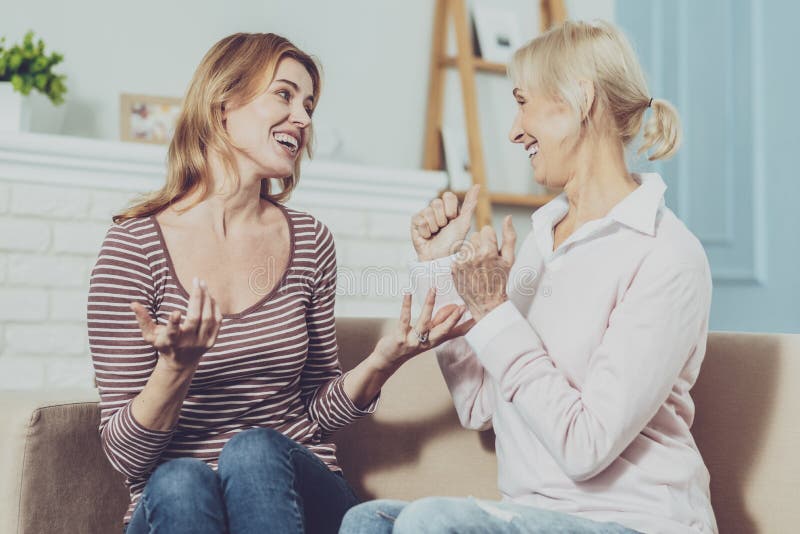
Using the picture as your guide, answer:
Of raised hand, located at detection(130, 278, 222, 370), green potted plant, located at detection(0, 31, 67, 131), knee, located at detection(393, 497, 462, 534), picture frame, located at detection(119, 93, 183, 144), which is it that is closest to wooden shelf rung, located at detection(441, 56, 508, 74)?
picture frame, located at detection(119, 93, 183, 144)

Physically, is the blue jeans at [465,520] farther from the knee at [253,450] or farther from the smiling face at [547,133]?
the smiling face at [547,133]

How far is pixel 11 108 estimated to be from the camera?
2.76 meters

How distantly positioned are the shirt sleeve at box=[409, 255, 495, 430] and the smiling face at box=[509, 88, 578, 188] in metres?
0.25

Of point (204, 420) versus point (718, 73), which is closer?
point (204, 420)

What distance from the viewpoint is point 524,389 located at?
1231mm

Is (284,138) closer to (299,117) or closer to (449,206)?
(299,117)

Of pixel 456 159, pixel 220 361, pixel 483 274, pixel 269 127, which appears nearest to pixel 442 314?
pixel 483 274

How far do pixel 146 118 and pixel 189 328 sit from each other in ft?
7.00

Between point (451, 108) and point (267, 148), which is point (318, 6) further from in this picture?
point (267, 148)

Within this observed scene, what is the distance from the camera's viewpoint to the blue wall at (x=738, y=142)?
2820 mm

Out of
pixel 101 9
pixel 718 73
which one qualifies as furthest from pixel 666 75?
pixel 101 9

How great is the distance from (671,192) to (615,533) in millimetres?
2438

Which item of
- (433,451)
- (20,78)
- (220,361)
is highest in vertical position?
(20,78)

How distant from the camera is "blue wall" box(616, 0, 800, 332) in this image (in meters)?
2.82
